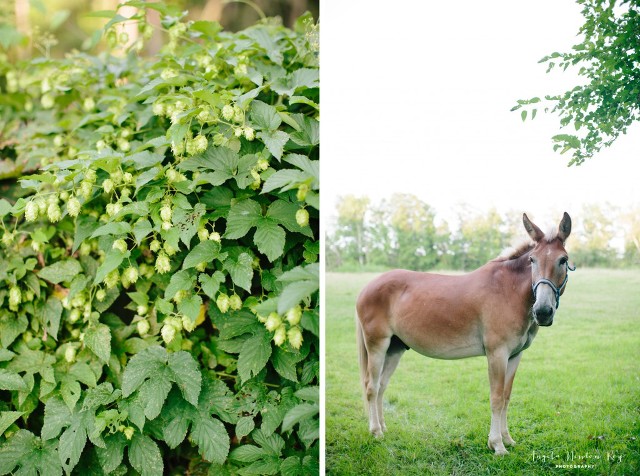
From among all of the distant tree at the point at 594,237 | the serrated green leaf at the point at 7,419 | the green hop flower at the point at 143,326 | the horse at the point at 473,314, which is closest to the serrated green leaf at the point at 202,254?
the green hop flower at the point at 143,326

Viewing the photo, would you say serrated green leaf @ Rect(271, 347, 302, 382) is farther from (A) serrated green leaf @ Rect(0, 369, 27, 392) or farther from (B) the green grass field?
(A) serrated green leaf @ Rect(0, 369, 27, 392)

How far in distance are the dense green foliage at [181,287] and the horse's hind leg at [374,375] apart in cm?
21

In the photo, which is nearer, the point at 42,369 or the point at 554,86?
the point at 554,86

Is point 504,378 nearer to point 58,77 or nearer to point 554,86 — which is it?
point 554,86

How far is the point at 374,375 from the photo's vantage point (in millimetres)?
2174

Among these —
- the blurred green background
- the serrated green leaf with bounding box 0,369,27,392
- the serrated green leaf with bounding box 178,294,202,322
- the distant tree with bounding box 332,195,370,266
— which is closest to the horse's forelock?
the distant tree with bounding box 332,195,370,266

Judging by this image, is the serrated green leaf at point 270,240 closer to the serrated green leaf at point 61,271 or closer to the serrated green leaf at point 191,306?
the serrated green leaf at point 191,306

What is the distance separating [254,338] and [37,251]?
43.2 inches

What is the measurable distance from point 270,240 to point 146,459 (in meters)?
0.96

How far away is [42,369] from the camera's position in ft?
7.66

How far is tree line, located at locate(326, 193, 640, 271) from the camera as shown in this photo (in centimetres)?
213

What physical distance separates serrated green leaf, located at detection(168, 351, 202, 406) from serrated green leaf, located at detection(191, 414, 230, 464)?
0.11 m

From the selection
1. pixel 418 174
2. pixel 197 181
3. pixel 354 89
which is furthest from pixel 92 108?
pixel 418 174

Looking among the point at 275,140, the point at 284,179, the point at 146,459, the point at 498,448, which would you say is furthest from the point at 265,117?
the point at 498,448
